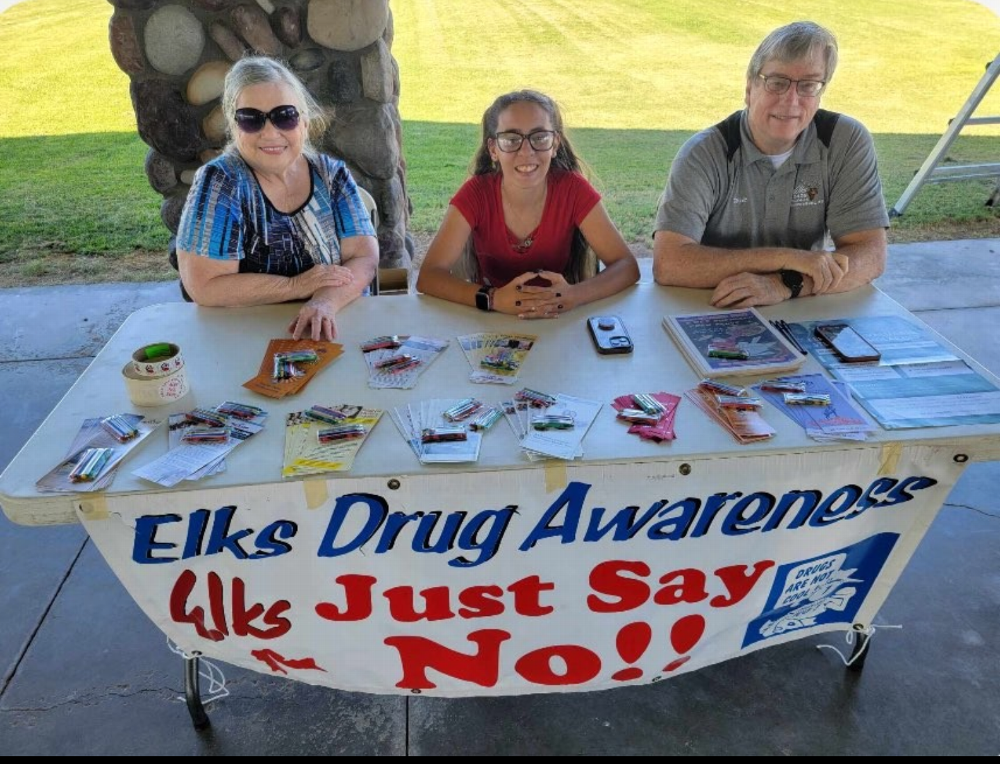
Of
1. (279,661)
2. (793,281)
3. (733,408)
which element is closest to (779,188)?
(793,281)

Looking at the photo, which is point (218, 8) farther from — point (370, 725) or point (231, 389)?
point (370, 725)

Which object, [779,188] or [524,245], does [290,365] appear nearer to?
[524,245]

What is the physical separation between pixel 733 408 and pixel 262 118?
49.1 inches

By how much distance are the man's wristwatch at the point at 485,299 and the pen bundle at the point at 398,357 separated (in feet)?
0.64

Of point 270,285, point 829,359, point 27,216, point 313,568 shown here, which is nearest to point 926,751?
point 829,359

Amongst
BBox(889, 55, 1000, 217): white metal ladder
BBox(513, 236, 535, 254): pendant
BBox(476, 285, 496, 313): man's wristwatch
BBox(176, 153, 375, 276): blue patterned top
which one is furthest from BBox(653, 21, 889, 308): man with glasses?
BBox(889, 55, 1000, 217): white metal ladder

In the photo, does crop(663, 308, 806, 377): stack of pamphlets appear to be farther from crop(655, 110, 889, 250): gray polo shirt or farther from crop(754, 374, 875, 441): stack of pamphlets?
crop(655, 110, 889, 250): gray polo shirt

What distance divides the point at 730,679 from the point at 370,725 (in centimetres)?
80

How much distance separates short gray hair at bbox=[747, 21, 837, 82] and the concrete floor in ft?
4.36

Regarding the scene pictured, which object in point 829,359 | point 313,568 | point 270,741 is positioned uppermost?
point 829,359

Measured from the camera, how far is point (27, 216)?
4.79m

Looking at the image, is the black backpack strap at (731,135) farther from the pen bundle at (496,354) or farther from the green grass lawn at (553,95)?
the green grass lawn at (553,95)

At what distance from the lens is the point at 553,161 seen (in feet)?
6.53

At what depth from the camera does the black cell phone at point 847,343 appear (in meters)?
1.45
